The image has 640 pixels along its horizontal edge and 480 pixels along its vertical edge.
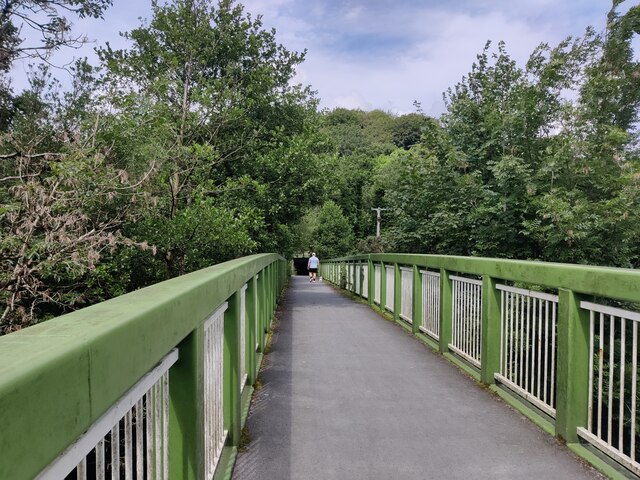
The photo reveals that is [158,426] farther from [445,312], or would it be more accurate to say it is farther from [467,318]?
[445,312]

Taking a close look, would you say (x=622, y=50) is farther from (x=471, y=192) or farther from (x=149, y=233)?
(x=149, y=233)

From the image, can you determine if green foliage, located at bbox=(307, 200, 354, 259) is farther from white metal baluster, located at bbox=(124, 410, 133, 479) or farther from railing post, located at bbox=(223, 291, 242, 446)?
white metal baluster, located at bbox=(124, 410, 133, 479)

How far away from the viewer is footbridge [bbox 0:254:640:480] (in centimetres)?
112

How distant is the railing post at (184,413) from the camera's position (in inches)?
85.0

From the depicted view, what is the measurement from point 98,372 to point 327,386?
175 inches

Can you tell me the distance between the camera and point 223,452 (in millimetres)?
3391

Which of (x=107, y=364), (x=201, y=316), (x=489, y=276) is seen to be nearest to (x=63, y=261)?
(x=201, y=316)

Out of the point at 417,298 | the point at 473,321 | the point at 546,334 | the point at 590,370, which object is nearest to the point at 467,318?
the point at 473,321

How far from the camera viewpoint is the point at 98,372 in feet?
3.88

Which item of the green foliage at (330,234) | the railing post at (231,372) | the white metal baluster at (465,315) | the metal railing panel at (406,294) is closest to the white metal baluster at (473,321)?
the white metal baluster at (465,315)

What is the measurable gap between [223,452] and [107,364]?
2420 mm

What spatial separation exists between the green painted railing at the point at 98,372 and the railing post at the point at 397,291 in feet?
23.5

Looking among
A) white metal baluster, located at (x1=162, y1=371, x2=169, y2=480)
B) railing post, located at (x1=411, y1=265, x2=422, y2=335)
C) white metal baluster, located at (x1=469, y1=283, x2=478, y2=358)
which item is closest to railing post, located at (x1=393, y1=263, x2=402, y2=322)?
railing post, located at (x1=411, y1=265, x2=422, y2=335)

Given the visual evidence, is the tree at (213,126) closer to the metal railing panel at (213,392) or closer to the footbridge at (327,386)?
the footbridge at (327,386)
